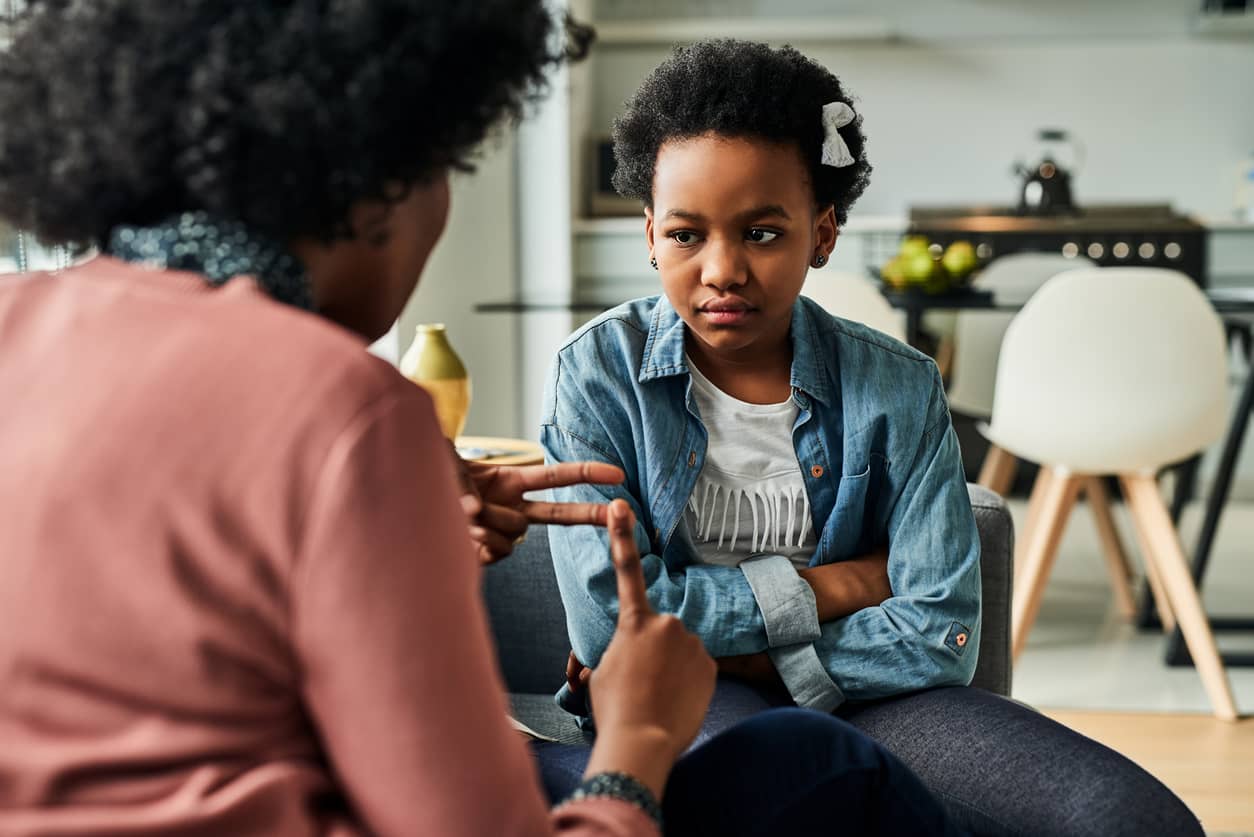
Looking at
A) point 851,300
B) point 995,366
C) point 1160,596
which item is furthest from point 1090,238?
point 851,300

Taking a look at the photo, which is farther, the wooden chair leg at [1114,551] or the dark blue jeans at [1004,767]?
the wooden chair leg at [1114,551]

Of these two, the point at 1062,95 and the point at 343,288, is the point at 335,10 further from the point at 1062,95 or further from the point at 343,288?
the point at 1062,95

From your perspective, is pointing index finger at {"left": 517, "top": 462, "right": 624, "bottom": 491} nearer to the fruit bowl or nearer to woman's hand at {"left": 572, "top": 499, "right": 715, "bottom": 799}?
woman's hand at {"left": 572, "top": 499, "right": 715, "bottom": 799}

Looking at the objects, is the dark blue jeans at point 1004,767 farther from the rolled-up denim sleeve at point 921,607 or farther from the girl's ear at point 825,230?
the girl's ear at point 825,230

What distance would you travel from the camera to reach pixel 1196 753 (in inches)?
94.7

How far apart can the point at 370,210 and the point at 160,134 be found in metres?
0.12

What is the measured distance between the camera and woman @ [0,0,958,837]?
0.63 metres

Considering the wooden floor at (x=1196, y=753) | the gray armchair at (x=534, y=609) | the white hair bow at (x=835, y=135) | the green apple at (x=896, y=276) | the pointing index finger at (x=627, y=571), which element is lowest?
the wooden floor at (x=1196, y=753)

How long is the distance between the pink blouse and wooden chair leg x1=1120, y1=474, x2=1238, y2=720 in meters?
2.29

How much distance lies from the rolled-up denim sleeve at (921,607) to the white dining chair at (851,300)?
1.01m

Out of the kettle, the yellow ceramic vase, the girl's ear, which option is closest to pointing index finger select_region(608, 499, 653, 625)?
the girl's ear

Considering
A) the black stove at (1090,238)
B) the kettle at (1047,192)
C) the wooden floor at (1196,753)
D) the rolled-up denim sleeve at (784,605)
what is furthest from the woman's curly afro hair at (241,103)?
the kettle at (1047,192)

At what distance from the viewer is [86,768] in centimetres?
64

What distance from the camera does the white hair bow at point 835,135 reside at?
4.59ft
